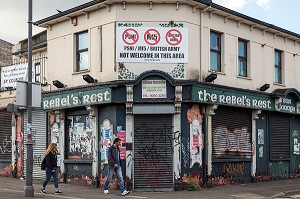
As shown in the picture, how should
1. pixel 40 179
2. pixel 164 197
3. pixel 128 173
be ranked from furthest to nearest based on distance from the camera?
1. pixel 40 179
2. pixel 128 173
3. pixel 164 197

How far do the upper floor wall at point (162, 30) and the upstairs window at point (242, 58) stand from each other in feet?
0.31

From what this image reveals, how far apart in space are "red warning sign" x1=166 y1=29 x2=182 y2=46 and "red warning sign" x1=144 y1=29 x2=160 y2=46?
0.38 meters

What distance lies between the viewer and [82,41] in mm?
20422

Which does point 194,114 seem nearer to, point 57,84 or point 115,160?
point 115,160

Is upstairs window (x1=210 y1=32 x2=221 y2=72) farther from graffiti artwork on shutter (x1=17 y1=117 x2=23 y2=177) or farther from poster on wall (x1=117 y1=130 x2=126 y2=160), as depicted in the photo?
graffiti artwork on shutter (x1=17 y1=117 x2=23 y2=177)

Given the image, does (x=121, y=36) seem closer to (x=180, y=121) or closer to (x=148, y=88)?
(x=148, y=88)

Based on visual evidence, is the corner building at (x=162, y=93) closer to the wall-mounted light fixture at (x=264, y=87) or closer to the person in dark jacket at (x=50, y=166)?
the wall-mounted light fixture at (x=264, y=87)

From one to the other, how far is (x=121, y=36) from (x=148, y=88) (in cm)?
222

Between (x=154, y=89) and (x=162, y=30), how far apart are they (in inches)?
89.7

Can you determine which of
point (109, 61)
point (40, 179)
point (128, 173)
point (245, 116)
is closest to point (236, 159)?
point (245, 116)

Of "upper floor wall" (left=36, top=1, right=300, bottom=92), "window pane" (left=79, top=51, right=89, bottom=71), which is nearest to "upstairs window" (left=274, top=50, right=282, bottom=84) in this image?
"upper floor wall" (left=36, top=1, right=300, bottom=92)

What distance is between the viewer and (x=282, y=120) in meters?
23.7

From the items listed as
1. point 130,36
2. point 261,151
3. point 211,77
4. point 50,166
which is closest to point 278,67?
point 261,151

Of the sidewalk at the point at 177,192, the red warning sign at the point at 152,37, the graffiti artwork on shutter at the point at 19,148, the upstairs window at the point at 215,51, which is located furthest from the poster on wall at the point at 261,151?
the graffiti artwork on shutter at the point at 19,148
